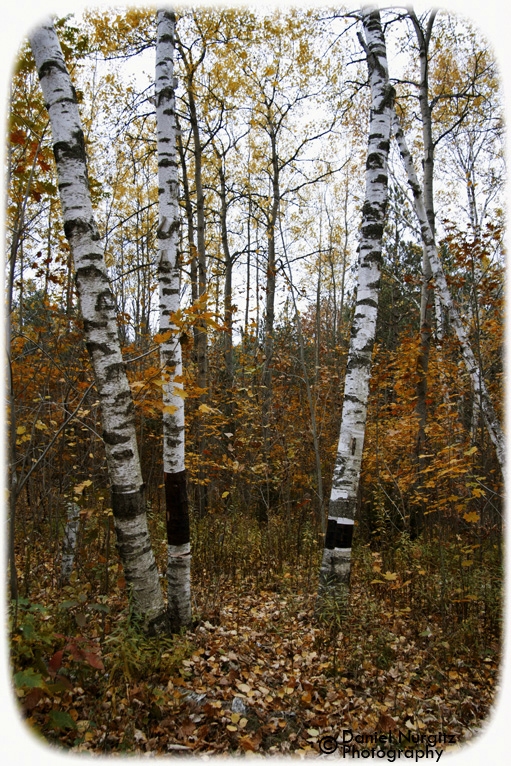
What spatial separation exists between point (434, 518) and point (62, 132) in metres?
7.41

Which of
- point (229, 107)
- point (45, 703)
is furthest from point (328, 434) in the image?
point (229, 107)

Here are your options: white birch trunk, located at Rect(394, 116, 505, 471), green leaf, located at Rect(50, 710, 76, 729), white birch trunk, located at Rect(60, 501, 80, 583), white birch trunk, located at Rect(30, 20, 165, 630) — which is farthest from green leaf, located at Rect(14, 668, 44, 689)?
white birch trunk, located at Rect(394, 116, 505, 471)

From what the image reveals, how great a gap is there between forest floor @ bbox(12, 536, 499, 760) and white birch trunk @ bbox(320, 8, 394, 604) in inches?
24.5

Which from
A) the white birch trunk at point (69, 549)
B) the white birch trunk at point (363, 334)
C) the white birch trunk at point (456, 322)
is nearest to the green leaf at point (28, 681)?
the white birch trunk at point (69, 549)

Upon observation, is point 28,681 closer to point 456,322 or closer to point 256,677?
point 256,677

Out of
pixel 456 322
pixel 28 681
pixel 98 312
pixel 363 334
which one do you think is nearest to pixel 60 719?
pixel 28 681

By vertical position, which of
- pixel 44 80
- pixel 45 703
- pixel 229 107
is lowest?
pixel 45 703

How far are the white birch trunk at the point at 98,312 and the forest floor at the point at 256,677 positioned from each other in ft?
1.27

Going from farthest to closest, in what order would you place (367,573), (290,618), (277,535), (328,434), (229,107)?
(229,107) < (328,434) < (277,535) < (367,573) < (290,618)

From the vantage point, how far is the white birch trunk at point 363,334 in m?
4.23

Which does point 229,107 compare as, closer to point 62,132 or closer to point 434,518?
point 62,132

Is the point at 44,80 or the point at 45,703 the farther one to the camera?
the point at 44,80

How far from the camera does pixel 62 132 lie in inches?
Result: 122

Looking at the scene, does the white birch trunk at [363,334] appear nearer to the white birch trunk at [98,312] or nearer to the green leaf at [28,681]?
the white birch trunk at [98,312]
